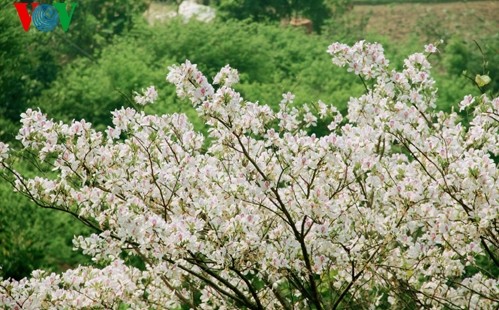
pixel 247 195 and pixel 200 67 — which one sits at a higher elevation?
pixel 200 67

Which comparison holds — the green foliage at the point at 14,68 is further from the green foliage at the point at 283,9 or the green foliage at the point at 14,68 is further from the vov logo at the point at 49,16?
the green foliage at the point at 283,9

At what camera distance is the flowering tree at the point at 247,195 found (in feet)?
13.8

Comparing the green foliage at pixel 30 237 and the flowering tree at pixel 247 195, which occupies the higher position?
the green foliage at pixel 30 237

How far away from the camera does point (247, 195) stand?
14.8 feet

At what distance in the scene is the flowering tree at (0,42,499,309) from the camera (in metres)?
4.19

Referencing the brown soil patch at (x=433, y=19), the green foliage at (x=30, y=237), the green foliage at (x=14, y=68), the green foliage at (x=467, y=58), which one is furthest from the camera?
the brown soil patch at (x=433, y=19)

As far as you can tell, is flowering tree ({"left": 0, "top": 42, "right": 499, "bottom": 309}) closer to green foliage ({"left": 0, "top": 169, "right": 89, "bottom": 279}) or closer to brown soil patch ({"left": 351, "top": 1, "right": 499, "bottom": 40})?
green foliage ({"left": 0, "top": 169, "right": 89, "bottom": 279})

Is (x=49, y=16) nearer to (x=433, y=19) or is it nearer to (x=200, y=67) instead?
(x=200, y=67)

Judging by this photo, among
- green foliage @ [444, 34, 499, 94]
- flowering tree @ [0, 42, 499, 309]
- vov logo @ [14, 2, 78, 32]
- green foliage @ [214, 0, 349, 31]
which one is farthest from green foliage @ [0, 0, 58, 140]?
flowering tree @ [0, 42, 499, 309]

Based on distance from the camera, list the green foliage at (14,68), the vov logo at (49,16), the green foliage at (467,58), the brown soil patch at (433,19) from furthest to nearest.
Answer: the brown soil patch at (433,19), the vov logo at (49,16), the green foliage at (467,58), the green foliage at (14,68)

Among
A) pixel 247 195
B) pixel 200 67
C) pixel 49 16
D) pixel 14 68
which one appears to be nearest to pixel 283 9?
pixel 49 16

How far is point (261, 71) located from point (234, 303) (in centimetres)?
1243

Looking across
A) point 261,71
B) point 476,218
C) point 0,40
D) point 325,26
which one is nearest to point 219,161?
point 476,218

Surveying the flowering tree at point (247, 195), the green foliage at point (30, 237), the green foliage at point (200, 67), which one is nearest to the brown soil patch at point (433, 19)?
the green foliage at point (200, 67)
